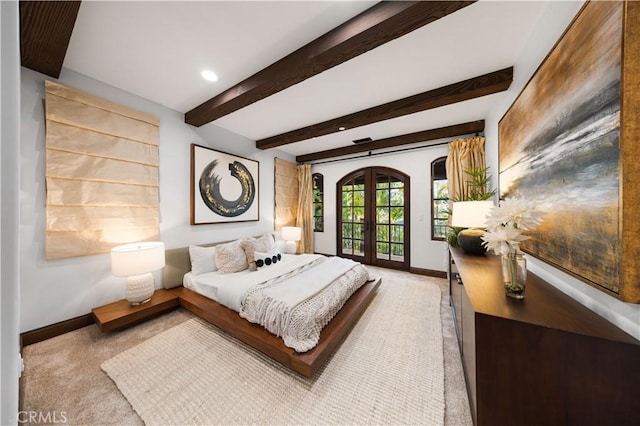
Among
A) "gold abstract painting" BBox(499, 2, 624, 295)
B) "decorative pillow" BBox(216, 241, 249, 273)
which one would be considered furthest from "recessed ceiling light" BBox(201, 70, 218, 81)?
"gold abstract painting" BBox(499, 2, 624, 295)

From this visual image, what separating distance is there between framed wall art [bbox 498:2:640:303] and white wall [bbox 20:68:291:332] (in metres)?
3.58

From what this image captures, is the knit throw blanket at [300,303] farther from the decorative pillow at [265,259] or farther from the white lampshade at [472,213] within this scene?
the white lampshade at [472,213]

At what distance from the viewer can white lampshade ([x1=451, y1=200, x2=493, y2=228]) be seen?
2010 millimetres

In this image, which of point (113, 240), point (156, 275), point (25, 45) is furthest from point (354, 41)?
point (156, 275)

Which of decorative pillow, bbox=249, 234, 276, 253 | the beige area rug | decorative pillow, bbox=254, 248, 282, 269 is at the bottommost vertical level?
the beige area rug

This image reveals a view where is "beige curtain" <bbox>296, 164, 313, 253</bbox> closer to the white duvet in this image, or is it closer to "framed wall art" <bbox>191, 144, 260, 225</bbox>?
"framed wall art" <bbox>191, 144, 260, 225</bbox>

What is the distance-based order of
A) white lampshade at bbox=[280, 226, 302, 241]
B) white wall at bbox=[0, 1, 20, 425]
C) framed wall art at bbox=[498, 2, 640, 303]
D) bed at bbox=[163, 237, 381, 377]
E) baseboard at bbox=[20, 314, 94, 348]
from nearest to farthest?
white wall at bbox=[0, 1, 20, 425], framed wall art at bbox=[498, 2, 640, 303], bed at bbox=[163, 237, 381, 377], baseboard at bbox=[20, 314, 94, 348], white lampshade at bbox=[280, 226, 302, 241]

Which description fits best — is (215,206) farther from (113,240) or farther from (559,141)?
(559,141)

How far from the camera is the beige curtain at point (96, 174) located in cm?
194

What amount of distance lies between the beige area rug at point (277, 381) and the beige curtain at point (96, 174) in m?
1.19

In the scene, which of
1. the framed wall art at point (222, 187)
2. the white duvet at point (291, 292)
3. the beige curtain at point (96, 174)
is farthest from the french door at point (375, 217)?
the beige curtain at point (96, 174)

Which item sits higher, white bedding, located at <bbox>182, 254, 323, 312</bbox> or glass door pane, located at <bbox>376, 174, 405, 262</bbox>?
glass door pane, located at <bbox>376, 174, 405, 262</bbox>

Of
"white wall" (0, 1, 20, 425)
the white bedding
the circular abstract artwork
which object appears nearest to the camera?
"white wall" (0, 1, 20, 425)

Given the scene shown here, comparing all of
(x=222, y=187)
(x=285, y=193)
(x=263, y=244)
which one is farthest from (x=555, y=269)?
(x=285, y=193)
